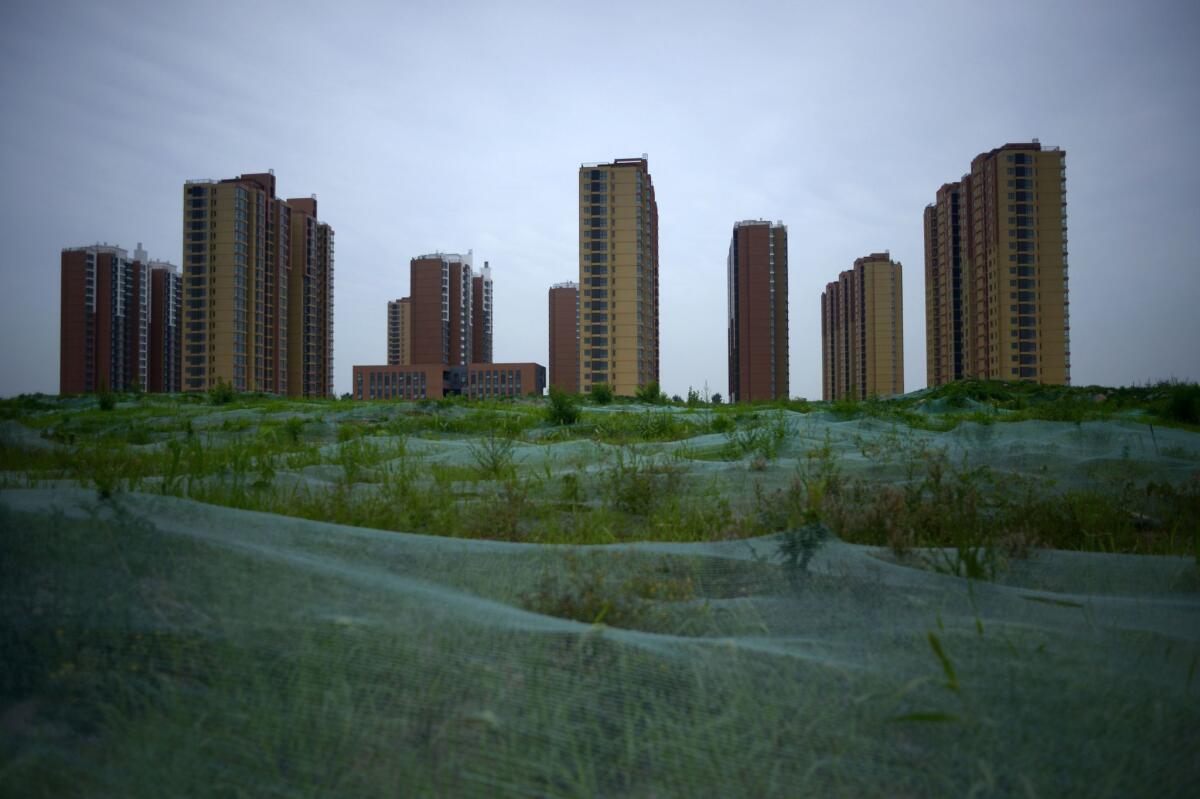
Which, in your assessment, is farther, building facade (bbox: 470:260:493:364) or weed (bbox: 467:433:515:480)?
building facade (bbox: 470:260:493:364)

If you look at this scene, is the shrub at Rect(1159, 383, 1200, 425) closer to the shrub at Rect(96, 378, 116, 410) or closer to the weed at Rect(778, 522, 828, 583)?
the weed at Rect(778, 522, 828, 583)

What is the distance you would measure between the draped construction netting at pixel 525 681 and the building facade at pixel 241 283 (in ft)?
195

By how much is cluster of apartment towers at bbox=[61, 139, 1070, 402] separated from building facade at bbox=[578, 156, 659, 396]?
0.45 feet

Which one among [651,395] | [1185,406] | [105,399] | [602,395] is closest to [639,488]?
[1185,406]

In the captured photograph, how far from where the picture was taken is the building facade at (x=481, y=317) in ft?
335

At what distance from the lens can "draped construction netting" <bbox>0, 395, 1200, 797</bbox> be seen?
3.32 ft

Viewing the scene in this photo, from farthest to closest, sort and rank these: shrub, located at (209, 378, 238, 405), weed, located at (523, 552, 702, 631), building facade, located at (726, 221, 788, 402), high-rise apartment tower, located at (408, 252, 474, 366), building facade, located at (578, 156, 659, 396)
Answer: high-rise apartment tower, located at (408, 252, 474, 366) < building facade, located at (726, 221, 788, 402) < building facade, located at (578, 156, 659, 396) < shrub, located at (209, 378, 238, 405) < weed, located at (523, 552, 702, 631)

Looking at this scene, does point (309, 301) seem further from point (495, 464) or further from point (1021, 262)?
point (495, 464)

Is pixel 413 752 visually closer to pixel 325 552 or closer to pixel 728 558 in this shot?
pixel 325 552

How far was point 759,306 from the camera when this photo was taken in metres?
72.4

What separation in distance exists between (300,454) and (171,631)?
3519mm

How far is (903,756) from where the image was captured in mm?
1051

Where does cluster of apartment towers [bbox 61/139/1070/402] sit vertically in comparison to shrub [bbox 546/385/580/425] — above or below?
above

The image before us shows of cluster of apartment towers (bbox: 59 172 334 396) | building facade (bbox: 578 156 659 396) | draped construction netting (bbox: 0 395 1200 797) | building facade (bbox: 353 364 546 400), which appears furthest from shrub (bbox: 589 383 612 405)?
building facade (bbox: 353 364 546 400)
